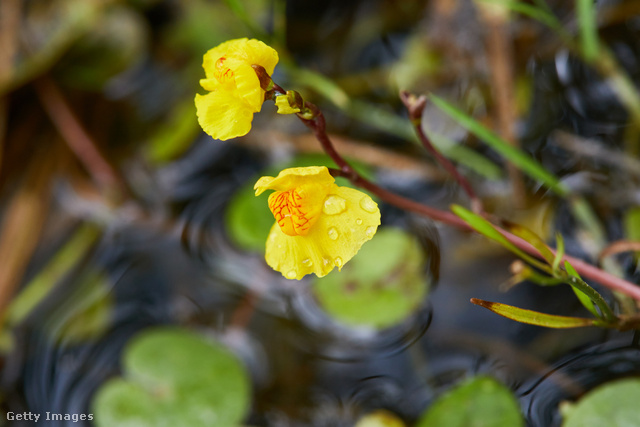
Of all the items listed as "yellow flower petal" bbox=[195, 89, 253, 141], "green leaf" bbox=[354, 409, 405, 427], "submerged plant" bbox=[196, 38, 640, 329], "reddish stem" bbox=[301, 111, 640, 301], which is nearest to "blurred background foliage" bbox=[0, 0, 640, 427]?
"green leaf" bbox=[354, 409, 405, 427]

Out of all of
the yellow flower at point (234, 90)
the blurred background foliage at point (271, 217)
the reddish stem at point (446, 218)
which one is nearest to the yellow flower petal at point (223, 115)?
the yellow flower at point (234, 90)

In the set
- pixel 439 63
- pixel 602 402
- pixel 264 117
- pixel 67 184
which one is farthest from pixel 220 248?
pixel 602 402

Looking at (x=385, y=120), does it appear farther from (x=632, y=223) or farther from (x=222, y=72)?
(x=222, y=72)

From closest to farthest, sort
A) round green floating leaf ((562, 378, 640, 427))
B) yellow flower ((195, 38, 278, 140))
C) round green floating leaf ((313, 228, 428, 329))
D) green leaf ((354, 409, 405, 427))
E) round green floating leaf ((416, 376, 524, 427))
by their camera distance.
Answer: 1. yellow flower ((195, 38, 278, 140))
2. round green floating leaf ((562, 378, 640, 427))
3. round green floating leaf ((416, 376, 524, 427))
4. green leaf ((354, 409, 405, 427))
5. round green floating leaf ((313, 228, 428, 329))

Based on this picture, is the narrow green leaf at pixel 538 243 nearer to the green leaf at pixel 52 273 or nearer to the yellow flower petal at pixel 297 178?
the yellow flower petal at pixel 297 178

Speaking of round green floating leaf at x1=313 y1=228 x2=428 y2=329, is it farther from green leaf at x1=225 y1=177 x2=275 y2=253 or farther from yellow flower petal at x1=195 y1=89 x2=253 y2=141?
yellow flower petal at x1=195 y1=89 x2=253 y2=141

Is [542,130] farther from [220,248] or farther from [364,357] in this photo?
[220,248]
